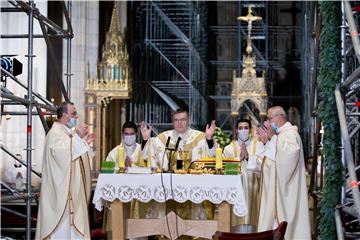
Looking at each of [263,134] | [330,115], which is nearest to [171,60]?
[263,134]

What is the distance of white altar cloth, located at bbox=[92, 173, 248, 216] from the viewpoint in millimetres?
8672

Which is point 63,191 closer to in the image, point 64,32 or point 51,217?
point 51,217

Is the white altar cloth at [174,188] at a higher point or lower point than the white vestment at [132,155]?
lower

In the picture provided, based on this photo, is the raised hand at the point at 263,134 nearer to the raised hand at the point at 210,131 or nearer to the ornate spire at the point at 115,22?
the raised hand at the point at 210,131

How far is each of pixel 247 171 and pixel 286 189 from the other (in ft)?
4.80

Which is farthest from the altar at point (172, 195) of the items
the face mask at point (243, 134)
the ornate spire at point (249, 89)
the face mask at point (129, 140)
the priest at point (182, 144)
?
the ornate spire at point (249, 89)

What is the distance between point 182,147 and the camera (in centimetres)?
1002

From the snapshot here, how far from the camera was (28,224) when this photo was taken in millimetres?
8953

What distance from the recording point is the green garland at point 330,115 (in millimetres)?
7770

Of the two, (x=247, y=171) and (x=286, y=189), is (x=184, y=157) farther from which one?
(x=286, y=189)

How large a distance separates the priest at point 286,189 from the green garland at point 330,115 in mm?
958

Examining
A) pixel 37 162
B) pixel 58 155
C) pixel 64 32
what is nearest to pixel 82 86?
pixel 37 162

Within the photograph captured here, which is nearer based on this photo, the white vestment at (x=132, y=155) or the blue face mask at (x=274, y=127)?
the blue face mask at (x=274, y=127)

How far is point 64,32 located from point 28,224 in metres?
3.16
